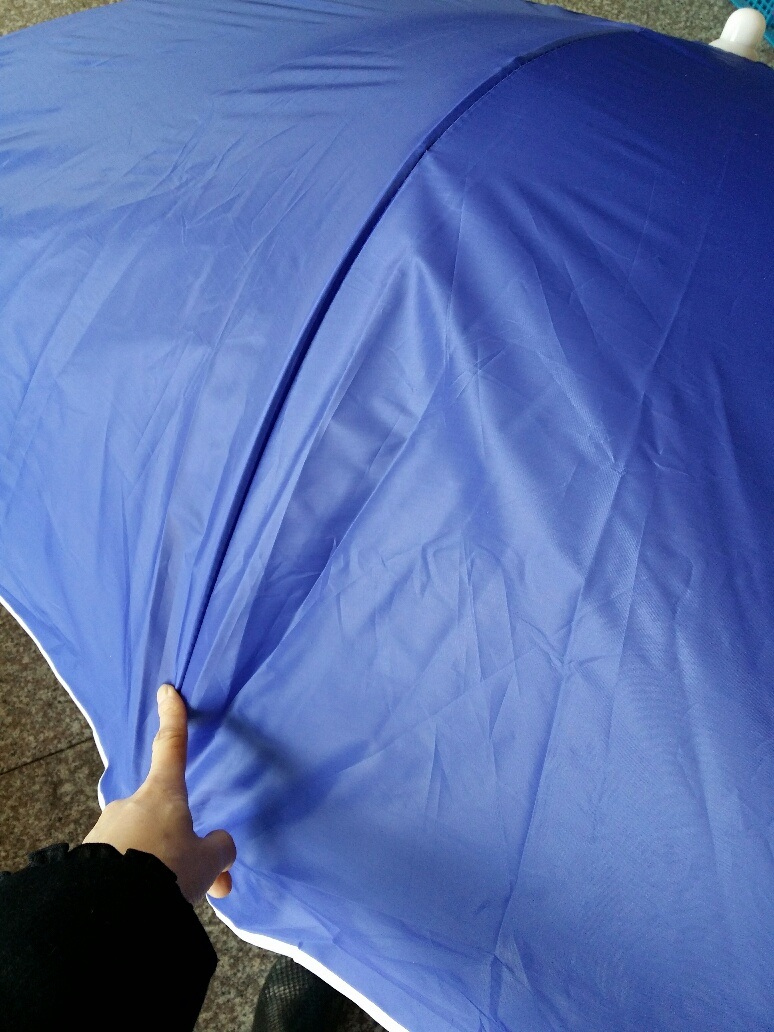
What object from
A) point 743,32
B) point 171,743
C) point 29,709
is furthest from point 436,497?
point 743,32

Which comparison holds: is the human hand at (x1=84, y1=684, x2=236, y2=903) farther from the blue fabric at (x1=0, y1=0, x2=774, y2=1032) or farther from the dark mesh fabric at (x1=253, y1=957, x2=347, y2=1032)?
the dark mesh fabric at (x1=253, y1=957, x2=347, y2=1032)

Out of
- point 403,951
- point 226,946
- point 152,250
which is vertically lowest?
point 226,946

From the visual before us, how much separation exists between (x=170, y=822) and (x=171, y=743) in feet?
0.20

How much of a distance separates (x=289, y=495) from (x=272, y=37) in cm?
57

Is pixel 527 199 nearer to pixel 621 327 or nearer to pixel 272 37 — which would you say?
pixel 621 327

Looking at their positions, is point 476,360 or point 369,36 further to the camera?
point 369,36

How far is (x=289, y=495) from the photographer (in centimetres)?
66

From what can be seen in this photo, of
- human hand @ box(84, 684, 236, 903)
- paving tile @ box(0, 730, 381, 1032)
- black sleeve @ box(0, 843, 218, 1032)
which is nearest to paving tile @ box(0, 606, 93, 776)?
paving tile @ box(0, 730, 381, 1032)

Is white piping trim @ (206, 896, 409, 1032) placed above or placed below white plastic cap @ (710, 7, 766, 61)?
below

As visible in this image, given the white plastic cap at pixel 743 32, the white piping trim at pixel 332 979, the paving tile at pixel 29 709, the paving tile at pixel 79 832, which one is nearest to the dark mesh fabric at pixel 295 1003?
the paving tile at pixel 79 832

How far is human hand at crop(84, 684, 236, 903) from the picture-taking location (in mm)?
664

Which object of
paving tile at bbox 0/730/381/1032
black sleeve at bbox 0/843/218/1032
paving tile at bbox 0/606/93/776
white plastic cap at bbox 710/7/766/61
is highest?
white plastic cap at bbox 710/7/766/61

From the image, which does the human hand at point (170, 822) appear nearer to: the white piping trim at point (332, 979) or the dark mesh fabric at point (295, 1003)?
the white piping trim at point (332, 979)

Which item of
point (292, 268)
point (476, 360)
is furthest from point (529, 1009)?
point (292, 268)
